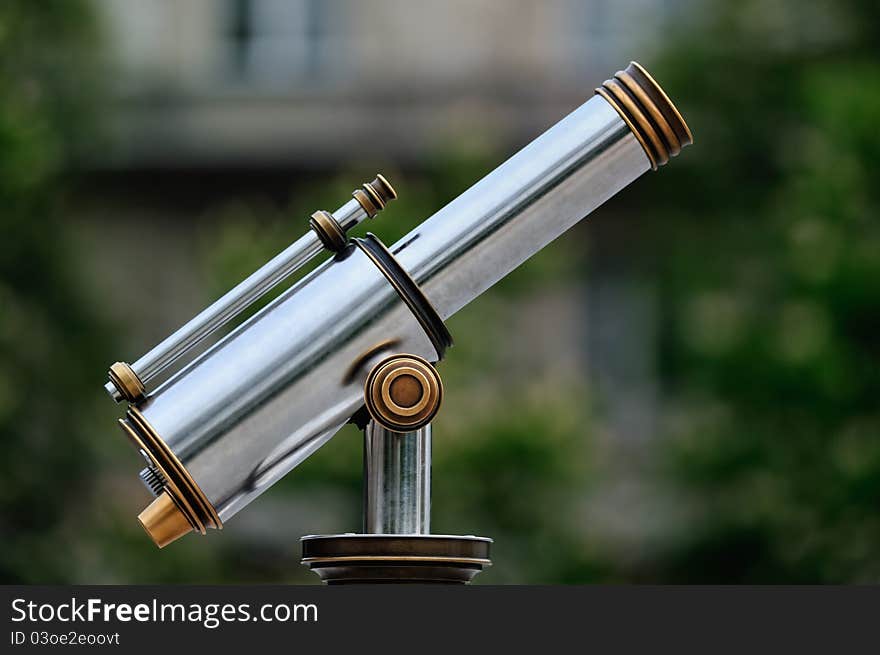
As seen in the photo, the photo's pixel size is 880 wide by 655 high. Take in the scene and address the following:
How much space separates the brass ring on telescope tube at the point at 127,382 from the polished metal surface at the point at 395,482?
37 cm

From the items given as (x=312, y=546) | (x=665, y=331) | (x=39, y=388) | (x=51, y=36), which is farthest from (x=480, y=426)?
(x=312, y=546)

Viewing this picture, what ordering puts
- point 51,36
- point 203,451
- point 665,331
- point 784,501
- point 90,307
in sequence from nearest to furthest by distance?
point 203,451 → point 784,501 → point 51,36 → point 90,307 → point 665,331

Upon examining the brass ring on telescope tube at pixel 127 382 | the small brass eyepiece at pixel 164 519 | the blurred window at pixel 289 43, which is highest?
the blurred window at pixel 289 43

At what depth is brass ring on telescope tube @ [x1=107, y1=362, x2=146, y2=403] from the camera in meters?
2.39

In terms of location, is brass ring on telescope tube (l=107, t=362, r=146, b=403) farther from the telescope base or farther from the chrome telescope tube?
the telescope base

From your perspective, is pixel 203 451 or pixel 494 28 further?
pixel 494 28

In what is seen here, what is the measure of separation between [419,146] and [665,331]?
2.87 meters

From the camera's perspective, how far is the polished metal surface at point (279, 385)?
232cm

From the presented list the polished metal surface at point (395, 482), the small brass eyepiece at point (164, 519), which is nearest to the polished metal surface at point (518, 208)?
the polished metal surface at point (395, 482)

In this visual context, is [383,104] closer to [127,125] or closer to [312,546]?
[127,125]

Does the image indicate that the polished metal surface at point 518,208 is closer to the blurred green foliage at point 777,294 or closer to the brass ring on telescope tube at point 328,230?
the brass ring on telescope tube at point 328,230

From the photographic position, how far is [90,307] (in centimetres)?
1056

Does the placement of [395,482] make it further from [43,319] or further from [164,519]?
[43,319]

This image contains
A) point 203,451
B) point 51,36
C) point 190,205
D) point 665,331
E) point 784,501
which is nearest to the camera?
point 203,451
